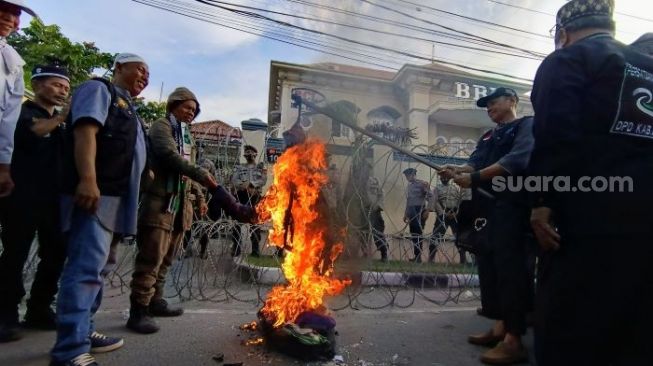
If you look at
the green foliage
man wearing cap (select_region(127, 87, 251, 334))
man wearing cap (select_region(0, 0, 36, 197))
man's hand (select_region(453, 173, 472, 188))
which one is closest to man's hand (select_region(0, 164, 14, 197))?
man wearing cap (select_region(0, 0, 36, 197))

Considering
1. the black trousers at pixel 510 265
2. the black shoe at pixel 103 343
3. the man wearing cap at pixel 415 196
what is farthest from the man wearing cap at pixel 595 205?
the man wearing cap at pixel 415 196

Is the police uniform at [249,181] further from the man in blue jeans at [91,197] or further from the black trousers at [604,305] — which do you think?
the black trousers at [604,305]

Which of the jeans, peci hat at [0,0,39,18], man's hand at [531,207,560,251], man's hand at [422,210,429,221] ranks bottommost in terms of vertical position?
the jeans

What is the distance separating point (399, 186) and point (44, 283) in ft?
16.2

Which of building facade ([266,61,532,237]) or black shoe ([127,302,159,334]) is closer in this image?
black shoe ([127,302,159,334])

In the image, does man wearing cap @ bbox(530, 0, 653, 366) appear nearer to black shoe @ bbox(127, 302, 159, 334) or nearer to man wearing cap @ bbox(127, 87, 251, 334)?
man wearing cap @ bbox(127, 87, 251, 334)

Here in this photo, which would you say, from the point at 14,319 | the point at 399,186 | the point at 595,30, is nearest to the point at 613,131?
the point at 595,30

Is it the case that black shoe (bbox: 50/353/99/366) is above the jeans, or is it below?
below

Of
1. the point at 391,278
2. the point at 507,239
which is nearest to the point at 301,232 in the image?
the point at 507,239

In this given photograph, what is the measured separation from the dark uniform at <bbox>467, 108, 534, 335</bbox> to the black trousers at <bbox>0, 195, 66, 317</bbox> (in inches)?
142

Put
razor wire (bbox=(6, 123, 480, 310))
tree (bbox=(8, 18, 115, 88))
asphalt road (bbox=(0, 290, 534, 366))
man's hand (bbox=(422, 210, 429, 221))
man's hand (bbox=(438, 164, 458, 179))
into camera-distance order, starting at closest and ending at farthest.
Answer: asphalt road (bbox=(0, 290, 534, 366))
man's hand (bbox=(438, 164, 458, 179))
razor wire (bbox=(6, 123, 480, 310))
man's hand (bbox=(422, 210, 429, 221))
tree (bbox=(8, 18, 115, 88))

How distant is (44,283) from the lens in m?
3.31

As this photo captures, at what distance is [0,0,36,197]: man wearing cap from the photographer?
2.73m

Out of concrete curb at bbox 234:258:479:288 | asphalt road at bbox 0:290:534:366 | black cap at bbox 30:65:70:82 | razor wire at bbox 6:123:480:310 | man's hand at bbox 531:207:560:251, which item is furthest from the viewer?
concrete curb at bbox 234:258:479:288
